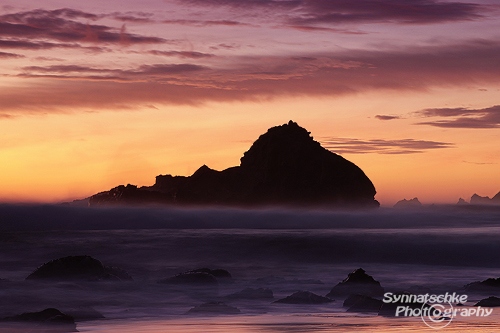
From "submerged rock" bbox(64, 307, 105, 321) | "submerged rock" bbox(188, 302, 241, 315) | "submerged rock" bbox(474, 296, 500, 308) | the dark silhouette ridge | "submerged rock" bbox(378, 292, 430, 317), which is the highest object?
the dark silhouette ridge

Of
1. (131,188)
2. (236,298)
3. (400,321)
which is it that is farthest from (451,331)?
(131,188)

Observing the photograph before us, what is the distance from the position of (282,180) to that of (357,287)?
9006cm

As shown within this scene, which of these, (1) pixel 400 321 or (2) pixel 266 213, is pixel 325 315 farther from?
(2) pixel 266 213

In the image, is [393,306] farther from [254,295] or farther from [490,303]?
[254,295]

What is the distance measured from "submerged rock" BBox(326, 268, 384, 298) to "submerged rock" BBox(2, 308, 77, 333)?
360 inches

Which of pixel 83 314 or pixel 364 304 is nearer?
pixel 83 314

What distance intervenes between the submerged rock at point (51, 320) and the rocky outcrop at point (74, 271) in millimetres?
9092

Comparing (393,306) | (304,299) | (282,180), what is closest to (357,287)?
(304,299)

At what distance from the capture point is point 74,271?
2802 cm

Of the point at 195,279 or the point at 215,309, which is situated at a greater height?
the point at 195,279

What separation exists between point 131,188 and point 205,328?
9347 centimetres

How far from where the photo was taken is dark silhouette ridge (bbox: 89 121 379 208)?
370 feet

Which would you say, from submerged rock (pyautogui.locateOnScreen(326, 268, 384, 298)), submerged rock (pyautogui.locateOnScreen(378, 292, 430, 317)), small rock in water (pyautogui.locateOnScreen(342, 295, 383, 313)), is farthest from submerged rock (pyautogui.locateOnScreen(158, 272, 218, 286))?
submerged rock (pyautogui.locateOnScreen(378, 292, 430, 317))

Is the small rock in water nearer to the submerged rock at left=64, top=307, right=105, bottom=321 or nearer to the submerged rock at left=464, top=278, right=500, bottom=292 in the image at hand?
the submerged rock at left=464, top=278, right=500, bottom=292
